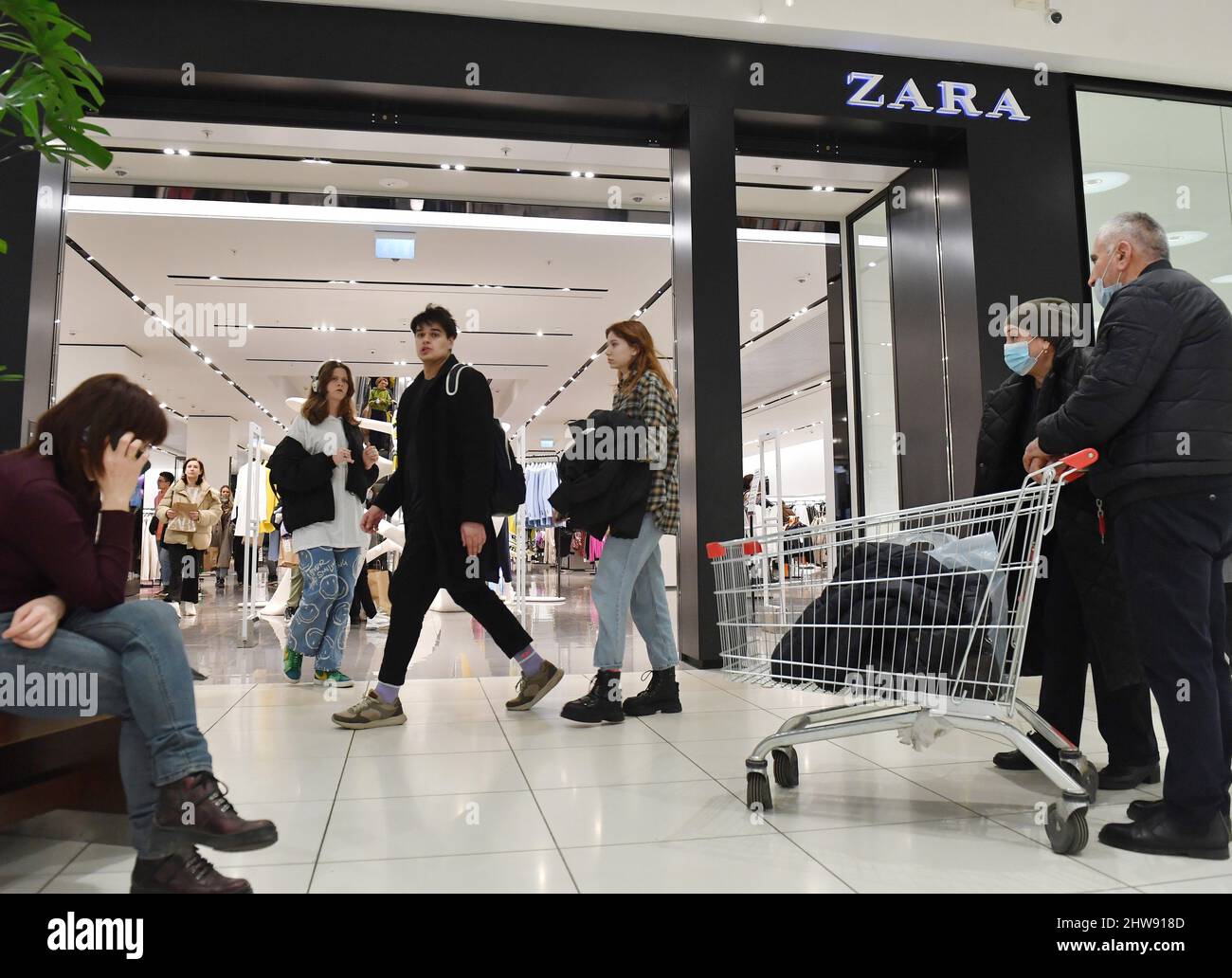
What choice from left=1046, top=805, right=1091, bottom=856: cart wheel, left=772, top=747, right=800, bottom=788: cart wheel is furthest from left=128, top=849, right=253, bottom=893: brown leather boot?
left=1046, top=805, right=1091, bottom=856: cart wheel

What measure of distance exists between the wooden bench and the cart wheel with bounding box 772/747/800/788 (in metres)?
1.76

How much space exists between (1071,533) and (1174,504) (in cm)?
56

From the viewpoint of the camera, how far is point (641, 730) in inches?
133

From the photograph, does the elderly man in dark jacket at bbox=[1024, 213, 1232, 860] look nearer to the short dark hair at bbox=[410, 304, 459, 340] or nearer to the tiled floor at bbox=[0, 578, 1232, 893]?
the tiled floor at bbox=[0, 578, 1232, 893]

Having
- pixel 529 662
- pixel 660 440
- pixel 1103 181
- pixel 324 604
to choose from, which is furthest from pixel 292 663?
pixel 1103 181

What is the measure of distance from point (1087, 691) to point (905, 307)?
10.2 ft

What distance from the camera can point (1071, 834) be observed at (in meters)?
1.97

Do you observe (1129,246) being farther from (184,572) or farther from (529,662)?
(184,572)

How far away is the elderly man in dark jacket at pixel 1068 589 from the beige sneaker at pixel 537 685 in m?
1.76

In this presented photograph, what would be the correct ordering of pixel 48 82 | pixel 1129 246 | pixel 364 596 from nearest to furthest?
pixel 48 82 < pixel 1129 246 < pixel 364 596

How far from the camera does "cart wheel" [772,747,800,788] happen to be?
2.58 meters

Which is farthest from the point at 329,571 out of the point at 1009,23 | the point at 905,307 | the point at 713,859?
the point at 1009,23

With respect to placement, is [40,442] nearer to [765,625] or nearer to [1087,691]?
[765,625]

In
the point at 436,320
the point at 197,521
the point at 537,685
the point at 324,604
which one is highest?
the point at 436,320
